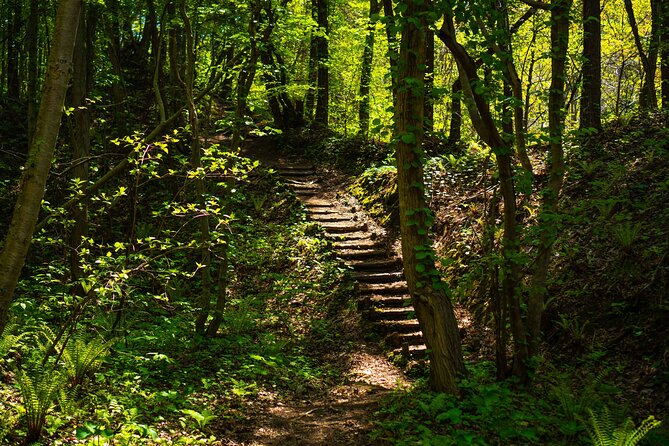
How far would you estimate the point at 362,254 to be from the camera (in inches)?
418

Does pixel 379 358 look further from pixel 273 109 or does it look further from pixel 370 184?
pixel 273 109

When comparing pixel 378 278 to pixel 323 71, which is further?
pixel 323 71

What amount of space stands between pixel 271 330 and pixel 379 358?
2.11m

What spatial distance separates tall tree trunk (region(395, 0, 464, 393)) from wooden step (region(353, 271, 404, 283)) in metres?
3.80

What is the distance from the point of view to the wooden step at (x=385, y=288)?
30.5 ft

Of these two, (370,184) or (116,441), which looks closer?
(116,441)

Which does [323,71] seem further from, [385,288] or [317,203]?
[385,288]

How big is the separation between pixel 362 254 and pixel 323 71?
31.2 feet

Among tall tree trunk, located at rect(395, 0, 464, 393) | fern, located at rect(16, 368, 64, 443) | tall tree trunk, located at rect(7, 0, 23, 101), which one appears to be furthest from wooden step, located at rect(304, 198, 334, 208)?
tall tree trunk, located at rect(7, 0, 23, 101)

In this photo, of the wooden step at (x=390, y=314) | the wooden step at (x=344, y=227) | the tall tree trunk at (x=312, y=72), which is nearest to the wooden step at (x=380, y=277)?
the wooden step at (x=390, y=314)

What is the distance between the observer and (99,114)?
16.6 metres

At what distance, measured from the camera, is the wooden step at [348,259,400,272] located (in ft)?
33.0

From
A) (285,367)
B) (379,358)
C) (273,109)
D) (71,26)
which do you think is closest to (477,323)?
(379,358)

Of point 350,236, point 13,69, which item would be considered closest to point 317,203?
point 350,236
